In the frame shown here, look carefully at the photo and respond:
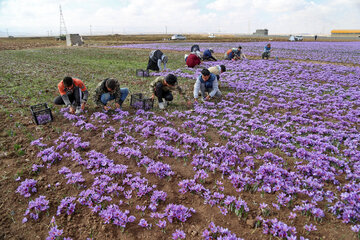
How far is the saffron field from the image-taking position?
4.07 metres

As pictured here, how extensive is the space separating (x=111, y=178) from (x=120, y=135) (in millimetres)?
2407

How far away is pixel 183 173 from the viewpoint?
556 centimetres

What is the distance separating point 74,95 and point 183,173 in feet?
19.8

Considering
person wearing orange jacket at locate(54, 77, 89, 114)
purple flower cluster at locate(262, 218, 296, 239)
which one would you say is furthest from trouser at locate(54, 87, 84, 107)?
purple flower cluster at locate(262, 218, 296, 239)

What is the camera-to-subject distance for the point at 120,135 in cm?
738

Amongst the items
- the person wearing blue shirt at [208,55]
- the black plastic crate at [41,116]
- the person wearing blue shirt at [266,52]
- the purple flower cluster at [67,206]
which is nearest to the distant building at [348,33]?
the person wearing blue shirt at [266,52]

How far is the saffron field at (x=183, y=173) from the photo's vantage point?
13.3 ft

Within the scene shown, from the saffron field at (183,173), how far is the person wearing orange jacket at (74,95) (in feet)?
1.66

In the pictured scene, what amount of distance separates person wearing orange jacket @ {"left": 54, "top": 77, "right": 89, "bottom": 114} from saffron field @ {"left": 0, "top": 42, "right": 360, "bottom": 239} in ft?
1.66

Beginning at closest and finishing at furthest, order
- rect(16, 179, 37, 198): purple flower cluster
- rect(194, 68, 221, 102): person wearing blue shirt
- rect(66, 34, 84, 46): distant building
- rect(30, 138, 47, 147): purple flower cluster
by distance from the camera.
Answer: rect(16, 179, 37, 198): purple flower cluster → rect(30, 138, 47, 147): purple flower cluster → rect(194, 68, 221, 102): person wearing blue shirt → rect(66, 34, 84, 46): distant building

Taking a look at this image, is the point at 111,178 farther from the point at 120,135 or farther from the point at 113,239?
the point at 120,135

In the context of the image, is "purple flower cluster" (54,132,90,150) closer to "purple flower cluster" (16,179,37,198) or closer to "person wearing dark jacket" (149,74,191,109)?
"purple flower cluster" (16,179,37,198)

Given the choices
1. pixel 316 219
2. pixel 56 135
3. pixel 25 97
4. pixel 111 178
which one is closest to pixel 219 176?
pixel 316 219

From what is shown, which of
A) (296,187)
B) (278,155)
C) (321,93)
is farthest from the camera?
(321,93)
